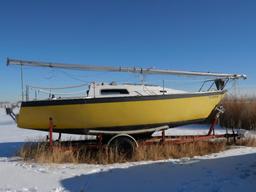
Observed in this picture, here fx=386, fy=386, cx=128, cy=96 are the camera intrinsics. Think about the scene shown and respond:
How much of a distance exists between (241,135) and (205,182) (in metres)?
5.22

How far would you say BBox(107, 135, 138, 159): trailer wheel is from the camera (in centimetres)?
A: 989

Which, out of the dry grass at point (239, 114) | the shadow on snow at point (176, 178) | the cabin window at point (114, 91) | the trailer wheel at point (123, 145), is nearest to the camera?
the shadow on snow at point (176, 178)

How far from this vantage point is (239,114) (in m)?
17.2

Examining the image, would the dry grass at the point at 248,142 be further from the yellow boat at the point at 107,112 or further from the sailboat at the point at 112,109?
the yellow boat at the point at 107,112

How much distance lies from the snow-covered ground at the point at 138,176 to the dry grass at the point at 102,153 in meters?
0.58

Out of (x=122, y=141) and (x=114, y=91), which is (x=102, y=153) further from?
(x=114, y=91)

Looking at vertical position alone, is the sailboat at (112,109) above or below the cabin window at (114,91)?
below

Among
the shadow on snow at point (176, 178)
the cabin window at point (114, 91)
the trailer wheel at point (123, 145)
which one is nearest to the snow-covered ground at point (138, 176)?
the shadow on snow at point (176, 178)

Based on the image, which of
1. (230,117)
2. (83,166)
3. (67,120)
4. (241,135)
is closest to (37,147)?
(67,120)

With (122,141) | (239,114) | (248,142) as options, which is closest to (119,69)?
(122,141)

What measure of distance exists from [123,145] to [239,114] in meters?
8.81

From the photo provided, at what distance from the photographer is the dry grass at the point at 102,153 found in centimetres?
920

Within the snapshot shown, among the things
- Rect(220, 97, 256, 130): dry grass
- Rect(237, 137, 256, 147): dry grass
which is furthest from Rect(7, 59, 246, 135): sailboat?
Rect(220, 97, 256, 130): dry grass

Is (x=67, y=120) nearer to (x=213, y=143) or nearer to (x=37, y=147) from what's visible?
(x=37, y=147)
